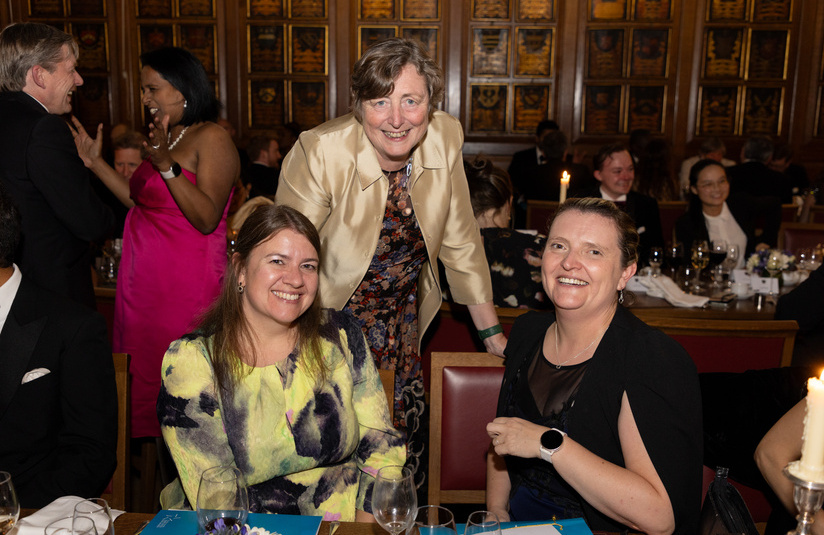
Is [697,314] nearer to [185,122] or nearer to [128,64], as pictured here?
[185,122]

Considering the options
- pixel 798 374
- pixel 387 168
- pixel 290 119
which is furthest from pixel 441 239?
pixel 290 119

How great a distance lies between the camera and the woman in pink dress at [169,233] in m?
2.94

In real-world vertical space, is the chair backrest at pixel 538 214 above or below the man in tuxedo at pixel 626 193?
below

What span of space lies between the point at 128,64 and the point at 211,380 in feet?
26.5

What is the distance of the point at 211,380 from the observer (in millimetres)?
1740

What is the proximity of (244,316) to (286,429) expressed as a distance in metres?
0.31

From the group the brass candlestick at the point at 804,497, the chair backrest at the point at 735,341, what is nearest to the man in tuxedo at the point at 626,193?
the chair backrest at the point at 735,341

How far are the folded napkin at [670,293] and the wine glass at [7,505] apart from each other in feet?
9.42

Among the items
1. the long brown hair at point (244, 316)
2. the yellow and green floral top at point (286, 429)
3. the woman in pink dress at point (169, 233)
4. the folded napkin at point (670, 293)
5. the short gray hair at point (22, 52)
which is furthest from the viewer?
the folded napkin at point (670, 293)

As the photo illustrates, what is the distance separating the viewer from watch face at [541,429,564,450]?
1.57m

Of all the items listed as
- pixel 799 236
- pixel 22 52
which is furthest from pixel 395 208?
pixel 799 236

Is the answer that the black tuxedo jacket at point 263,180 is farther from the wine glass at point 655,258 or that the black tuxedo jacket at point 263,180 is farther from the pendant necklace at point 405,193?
the pendant necklace at point 405,193

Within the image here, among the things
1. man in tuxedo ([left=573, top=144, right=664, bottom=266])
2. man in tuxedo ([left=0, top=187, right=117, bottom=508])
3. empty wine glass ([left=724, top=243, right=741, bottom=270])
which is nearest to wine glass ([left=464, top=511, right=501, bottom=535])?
man in tuxedo ([left=0, top=187, right=117, bottom=508])

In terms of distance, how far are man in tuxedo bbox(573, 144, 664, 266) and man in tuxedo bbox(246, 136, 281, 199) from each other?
273 cm
